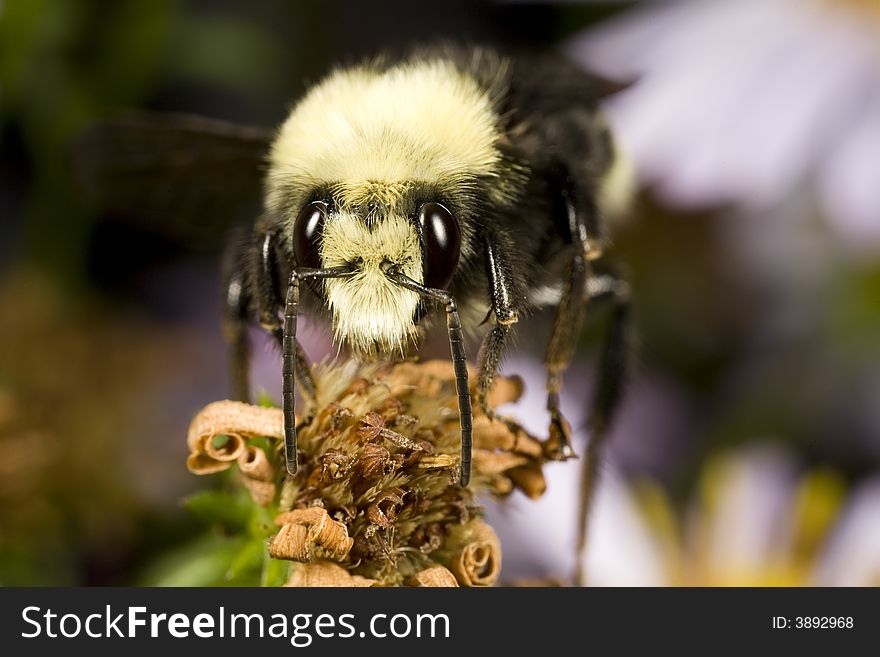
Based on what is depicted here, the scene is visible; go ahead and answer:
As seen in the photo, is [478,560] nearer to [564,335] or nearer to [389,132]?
[564,335]


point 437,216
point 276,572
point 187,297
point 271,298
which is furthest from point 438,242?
point 187,297

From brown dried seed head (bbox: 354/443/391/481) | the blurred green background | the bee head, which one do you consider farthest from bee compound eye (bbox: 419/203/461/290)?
the blurred green background

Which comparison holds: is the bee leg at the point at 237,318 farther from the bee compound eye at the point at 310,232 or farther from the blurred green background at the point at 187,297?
the blurred green background at the point at 187,297

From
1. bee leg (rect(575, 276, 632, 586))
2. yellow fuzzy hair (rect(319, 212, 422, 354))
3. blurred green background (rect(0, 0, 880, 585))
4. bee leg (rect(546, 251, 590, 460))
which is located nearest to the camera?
yellow fuzzy hair (rect(319, 212, 422, 354))

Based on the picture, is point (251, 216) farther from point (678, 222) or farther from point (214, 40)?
point (678, 222)

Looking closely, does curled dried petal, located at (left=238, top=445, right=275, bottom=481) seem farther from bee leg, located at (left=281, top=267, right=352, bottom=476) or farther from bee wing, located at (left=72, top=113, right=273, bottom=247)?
bee wing, located at (left=72, top=113, right=273, bottom=247)
